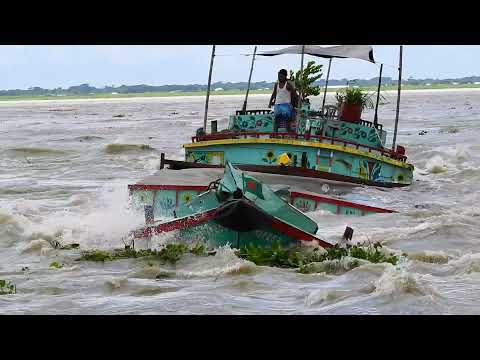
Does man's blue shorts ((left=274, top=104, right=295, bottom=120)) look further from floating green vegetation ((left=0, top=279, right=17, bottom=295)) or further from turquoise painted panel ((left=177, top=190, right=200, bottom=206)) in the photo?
floating green vegetation ((left=0, top=279, right=17, bottom=295))

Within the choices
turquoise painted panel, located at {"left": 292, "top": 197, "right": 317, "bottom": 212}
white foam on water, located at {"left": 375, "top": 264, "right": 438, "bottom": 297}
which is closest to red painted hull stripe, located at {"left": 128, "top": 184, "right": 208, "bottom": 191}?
turquoise painted panel, located at {"left": 292, "top": 197, "right": 317, "bottom": 212}

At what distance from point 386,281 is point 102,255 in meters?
4.04

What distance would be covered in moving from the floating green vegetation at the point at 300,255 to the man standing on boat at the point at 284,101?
7494 millimetres

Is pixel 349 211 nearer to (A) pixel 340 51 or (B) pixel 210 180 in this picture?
(B) pixel 210 180

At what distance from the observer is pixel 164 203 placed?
43.4 feet

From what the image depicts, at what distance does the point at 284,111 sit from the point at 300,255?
26.6 feet

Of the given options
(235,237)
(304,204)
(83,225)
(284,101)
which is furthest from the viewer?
(284,101)

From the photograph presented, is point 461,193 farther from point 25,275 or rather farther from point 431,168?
point 25,275

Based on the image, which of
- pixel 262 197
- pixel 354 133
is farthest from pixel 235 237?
pixel 354 133

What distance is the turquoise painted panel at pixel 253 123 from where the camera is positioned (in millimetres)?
18000

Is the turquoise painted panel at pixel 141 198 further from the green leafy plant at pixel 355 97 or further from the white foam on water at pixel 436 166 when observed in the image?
the white foam on water at pixel 436 166

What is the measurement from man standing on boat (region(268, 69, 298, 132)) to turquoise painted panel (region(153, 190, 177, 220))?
179 inches

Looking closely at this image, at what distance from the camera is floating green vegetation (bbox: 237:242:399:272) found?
8.97 meters

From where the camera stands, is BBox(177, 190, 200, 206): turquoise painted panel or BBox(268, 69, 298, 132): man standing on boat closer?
BBox(177, 190, 200, 206): turquoise painted panel
